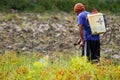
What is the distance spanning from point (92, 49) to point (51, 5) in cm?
1309

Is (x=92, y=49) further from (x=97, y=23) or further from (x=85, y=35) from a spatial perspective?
(x=97, y=23)

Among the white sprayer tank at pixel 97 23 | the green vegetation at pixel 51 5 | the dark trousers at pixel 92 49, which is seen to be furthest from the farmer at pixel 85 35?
the green vegetation at pixel 51 5

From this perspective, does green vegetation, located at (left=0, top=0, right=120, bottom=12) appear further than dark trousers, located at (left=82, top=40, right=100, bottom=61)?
Yes

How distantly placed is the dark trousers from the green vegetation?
11852 mm

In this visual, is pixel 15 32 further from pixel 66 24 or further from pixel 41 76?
pixel 41 76

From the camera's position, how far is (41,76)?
6.68 metres

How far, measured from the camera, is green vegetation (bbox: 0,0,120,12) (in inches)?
838

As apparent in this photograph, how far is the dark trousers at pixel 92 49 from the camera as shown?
362 inches

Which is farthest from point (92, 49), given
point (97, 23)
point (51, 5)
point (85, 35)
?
point (51, 5)

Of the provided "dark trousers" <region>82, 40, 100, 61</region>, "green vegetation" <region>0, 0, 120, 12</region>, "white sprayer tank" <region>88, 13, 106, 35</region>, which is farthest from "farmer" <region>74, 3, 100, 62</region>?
"green vegetation" <region>0, 0, 120, 12</region>

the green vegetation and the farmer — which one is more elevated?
the farmer

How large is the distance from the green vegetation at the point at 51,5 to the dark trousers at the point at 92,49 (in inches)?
467

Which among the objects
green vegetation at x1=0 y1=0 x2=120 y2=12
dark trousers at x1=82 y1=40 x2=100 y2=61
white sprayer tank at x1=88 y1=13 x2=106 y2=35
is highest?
white sprayer tank at x1=88 y1=13 x2=106 y2=35

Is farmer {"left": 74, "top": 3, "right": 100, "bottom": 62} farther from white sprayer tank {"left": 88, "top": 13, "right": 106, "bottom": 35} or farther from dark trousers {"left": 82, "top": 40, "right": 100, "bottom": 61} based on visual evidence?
white sprayer tank {"left": 88, "top": 13, "right": 106, "bottom": 35}
